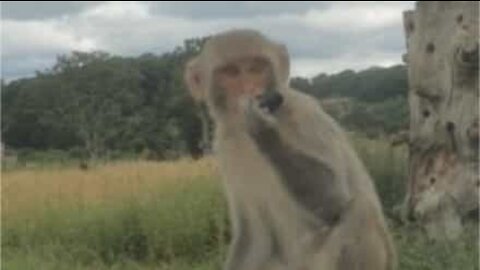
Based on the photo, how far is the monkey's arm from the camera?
3.98 m

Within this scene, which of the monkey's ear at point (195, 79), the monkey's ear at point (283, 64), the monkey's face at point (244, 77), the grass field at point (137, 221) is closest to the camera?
the monkey's face at point (244, 77)

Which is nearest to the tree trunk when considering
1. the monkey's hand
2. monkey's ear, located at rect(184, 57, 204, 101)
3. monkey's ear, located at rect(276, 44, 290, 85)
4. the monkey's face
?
monkey's ear, located at rect(184, 57, 204, 101)

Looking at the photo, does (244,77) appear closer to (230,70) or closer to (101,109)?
(230,70)

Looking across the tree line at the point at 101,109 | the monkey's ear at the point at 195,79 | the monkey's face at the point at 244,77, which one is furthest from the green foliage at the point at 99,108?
the monkey's face at the point at 244,77

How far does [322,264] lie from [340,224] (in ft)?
0.50

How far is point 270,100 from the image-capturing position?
3645mm

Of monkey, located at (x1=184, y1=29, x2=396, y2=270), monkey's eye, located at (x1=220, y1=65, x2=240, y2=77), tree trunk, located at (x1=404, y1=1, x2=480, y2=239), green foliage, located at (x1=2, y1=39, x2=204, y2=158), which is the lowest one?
green foliage, located at (x1=2, y1=39, x2=204, y2=158)

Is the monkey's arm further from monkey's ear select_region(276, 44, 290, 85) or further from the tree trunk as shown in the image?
the tree trunk

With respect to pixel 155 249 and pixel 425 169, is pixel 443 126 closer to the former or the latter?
pixel 425 169

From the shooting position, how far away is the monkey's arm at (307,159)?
A: 398 cm

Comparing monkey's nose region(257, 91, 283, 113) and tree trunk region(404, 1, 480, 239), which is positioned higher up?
monkey's nose region(257, 91, 283, 113)

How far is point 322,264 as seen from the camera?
3.99m

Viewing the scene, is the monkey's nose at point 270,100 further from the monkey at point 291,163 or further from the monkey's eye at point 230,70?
the monkey's eye at point 230,70

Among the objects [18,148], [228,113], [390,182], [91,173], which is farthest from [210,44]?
[18,148]
